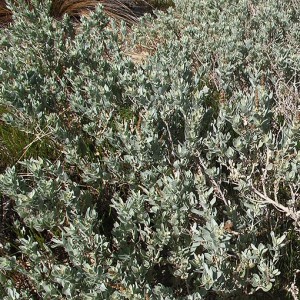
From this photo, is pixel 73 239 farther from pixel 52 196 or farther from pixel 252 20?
pixel 252 20

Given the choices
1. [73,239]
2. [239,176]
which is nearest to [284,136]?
[239,176]

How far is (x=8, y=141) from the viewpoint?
301 centimetres

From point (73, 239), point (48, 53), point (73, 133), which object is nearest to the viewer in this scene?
point (73, 239)

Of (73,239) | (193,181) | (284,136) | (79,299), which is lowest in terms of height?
(79,299)

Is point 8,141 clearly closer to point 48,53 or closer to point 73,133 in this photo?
point 73,133

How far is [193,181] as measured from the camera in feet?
6.85

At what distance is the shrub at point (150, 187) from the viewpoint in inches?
71.9

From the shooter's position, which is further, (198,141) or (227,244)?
(198,141)

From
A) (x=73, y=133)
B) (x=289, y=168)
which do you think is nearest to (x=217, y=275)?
(x=289, y=168)

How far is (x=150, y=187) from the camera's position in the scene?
211 cm

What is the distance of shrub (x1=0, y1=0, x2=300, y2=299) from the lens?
5.99 feet

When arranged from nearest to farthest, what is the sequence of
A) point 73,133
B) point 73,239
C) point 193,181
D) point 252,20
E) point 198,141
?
point 73,239
point 193,181
point 198,141
point 73,133
point 252,20

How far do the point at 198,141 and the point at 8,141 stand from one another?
56.2 inches

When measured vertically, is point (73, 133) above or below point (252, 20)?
below
